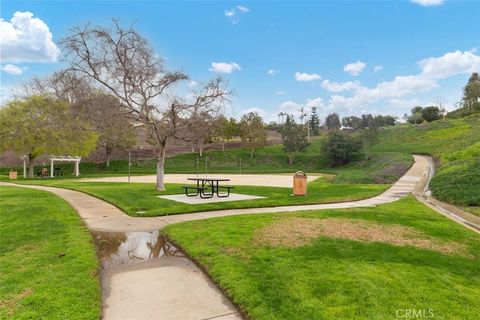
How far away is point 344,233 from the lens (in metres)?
7.45

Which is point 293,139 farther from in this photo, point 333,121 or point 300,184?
point 333,121

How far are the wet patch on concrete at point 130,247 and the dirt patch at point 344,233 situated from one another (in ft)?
5.84

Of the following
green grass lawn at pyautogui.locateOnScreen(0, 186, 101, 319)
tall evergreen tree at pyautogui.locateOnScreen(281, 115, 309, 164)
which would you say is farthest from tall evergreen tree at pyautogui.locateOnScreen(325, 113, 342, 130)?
green grass lawn at pyautogui.locateOnScreen(0, 186, 101, 319)

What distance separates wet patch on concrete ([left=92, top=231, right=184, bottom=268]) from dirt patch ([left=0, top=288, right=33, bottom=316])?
143 cm

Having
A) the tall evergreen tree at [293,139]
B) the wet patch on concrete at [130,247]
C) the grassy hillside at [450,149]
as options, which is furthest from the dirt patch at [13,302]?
the tall evergreen tree at [293,139]

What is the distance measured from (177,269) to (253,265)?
1.16 metres

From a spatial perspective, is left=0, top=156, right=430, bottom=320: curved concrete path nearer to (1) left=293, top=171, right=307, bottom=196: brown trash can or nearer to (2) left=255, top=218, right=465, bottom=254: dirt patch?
(2) left=255, top=218, right=465, bottom=254: dirt patch

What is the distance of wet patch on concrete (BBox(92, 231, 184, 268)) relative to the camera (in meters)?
6.04

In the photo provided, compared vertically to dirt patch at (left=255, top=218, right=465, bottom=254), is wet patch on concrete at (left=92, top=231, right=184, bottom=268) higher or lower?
lower

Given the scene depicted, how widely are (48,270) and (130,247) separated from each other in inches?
71.1

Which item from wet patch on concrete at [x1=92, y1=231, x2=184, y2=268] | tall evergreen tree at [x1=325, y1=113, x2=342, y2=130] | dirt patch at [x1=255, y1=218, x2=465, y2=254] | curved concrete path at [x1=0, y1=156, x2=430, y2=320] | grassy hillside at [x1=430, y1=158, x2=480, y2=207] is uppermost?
tall evergreen tree at [x1=325, y1=113, x2=342, y2=130]

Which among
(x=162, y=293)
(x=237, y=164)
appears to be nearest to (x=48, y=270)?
(x=162, y=293)

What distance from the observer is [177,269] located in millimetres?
5480

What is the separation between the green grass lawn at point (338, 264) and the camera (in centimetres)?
399
